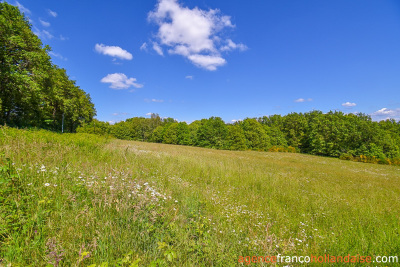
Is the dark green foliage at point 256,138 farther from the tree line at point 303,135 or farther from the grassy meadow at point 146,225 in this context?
the grassy meadow at point 146,225

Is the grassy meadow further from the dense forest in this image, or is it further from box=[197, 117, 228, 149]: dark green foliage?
box=[197, 117, 228, 149]: dark green foliage

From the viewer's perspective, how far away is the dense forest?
1600 centimetres

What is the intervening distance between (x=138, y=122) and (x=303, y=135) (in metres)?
80.4

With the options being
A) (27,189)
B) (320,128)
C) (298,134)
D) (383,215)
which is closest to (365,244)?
(383,215)

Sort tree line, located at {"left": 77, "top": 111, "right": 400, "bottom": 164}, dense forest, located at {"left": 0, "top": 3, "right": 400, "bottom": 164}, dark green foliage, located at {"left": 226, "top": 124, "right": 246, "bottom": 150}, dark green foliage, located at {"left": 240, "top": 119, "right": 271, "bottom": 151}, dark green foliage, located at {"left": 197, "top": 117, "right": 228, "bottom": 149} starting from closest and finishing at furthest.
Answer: dense forest, located at {"left": 0, "top": 3, "right": 400, "bottom": 164} → tree line, located at {"left": 77, "top": 111, "right": 400, "bottom": 164} → dark green foliage, located at {"left": 226, "top": 124, "right": 246, "bottom": 150} → dark green foliage, located at {"left": 197, "top": 117, "right": 228, "bottom": 149} → dark green foliage, located at {"left": 240, "top": 119, "right": 271, "bottom": 151}

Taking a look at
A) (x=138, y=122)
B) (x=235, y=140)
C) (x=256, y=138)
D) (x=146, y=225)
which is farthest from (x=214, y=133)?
(x=146, y=225)

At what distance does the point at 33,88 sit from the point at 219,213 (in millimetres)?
21899

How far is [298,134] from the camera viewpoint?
61906 mm

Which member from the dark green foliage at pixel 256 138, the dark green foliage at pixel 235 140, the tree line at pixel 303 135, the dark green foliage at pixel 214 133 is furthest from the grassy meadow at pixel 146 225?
the dark green foliage at pixel 256 138

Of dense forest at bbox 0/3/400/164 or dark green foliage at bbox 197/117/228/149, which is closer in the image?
dense forest at bbox 0/3/400/164

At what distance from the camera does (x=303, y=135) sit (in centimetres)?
5962

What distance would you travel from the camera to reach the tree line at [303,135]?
3781 cm

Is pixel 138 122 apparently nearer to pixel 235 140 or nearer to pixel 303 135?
pixel 235 140

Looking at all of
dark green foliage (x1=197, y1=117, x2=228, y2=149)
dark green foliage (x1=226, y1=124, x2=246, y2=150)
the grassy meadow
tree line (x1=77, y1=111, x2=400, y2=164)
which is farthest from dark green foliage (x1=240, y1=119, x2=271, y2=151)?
the grassy meadow
